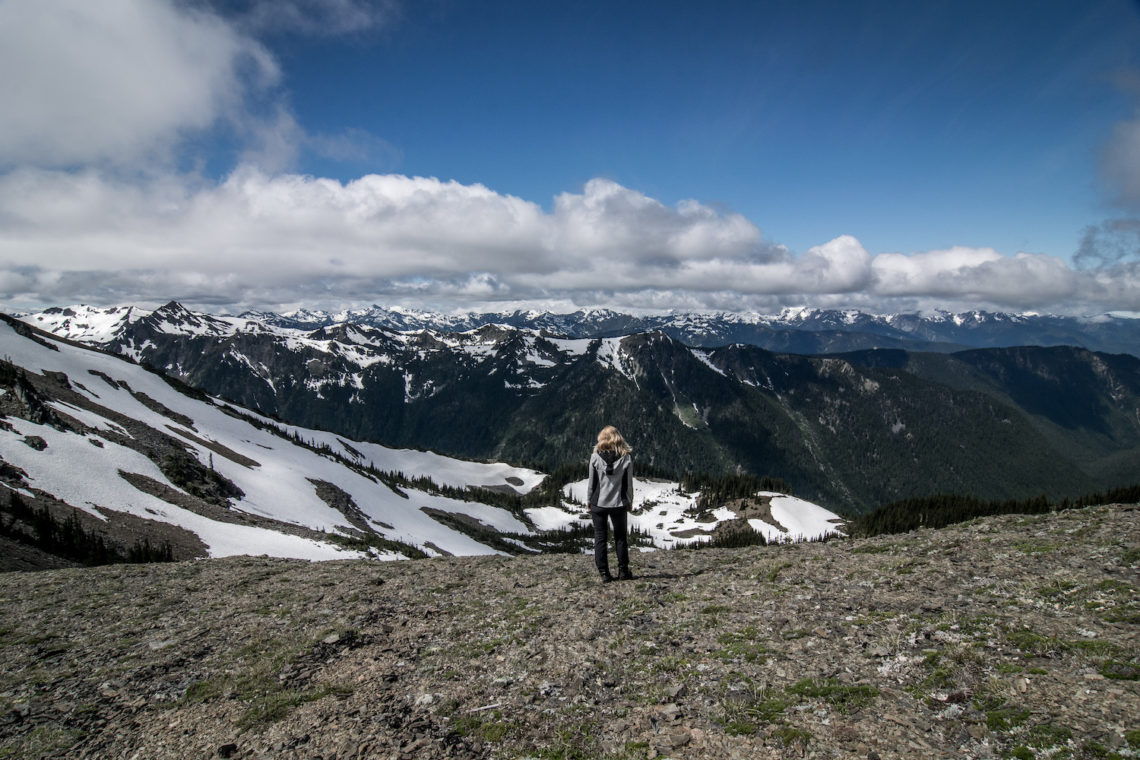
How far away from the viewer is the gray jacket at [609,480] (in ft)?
44.7

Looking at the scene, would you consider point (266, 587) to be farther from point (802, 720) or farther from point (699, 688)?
point (802, 720)

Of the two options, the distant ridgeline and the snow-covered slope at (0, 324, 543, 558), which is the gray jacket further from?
the distant ridgeline

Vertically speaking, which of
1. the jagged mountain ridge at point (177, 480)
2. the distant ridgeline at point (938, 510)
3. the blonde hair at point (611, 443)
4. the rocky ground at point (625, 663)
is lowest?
the distant ridgeline at point (938, 510)

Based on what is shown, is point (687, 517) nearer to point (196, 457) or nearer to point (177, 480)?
point (196, 457)

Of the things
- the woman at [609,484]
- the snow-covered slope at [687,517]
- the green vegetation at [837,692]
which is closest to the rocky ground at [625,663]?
the green vegetation at [837,692]

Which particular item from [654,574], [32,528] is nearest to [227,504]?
[32,528]

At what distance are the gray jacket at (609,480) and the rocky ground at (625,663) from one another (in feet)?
8.26

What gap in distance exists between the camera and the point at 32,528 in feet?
93.7

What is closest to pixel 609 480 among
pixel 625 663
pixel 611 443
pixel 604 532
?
pixel 611 443

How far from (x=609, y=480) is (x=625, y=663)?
518cm

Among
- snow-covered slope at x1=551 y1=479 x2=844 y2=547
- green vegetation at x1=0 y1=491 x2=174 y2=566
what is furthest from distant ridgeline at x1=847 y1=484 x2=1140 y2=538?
green vegetation at x1=0 y1=491 x2=174 y2=566

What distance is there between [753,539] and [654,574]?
11043 centimetres

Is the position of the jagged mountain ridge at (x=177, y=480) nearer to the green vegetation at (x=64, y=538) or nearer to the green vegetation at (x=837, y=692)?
the green vegetation at (x=64, y=538)

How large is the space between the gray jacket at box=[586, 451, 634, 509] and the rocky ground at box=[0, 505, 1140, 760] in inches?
99.2
